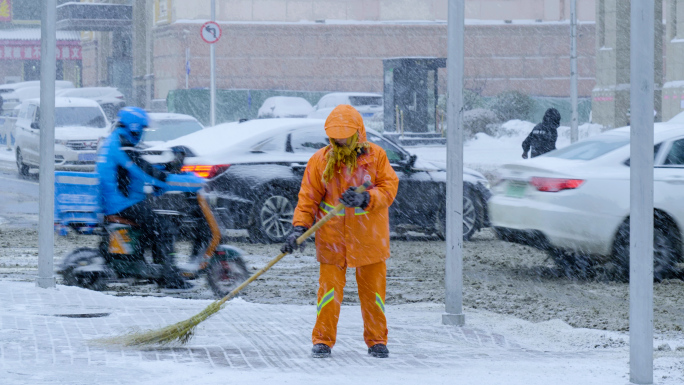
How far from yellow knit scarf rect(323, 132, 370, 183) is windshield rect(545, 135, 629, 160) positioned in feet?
14.2

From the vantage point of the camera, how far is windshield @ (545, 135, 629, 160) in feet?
32.9

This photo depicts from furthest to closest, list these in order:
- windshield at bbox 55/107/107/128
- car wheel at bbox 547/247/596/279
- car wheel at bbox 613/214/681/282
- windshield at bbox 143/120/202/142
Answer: windshield at bbox 55/107/107/128 < windshield at bbox 143/120/202/142 < car wheel at bbox 547/247/596/279 < car wheel at bbox 613/214/681/282

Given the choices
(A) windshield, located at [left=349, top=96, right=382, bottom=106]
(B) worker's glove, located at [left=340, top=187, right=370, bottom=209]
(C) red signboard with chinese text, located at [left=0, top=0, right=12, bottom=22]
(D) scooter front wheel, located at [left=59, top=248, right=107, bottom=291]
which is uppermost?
(C) red signboard with chinese text, located at [left=0, top=0, right=12, bottom=22]

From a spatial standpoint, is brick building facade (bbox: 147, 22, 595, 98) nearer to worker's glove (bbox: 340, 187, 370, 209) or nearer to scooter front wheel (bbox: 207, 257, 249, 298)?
scooter front wheel (bbox: 207, 257, 249, 298)

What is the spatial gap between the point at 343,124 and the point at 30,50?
63.9m

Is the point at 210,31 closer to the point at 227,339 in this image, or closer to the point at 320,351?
the point at 227,339

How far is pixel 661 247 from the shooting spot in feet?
31.4

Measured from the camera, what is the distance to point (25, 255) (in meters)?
11.3

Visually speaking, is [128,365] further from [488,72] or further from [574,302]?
[488,72]

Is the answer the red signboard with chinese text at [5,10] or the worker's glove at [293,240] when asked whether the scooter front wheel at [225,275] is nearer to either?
the worker's glove at [293,240]

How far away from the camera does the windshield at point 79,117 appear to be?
24797 millimetres

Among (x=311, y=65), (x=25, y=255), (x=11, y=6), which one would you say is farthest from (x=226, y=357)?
(x=11, y=6)

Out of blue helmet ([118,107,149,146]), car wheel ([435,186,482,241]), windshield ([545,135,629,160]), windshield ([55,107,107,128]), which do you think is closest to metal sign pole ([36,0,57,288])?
blue helmet ([118,107,149,146])

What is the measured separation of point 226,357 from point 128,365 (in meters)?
0.59
